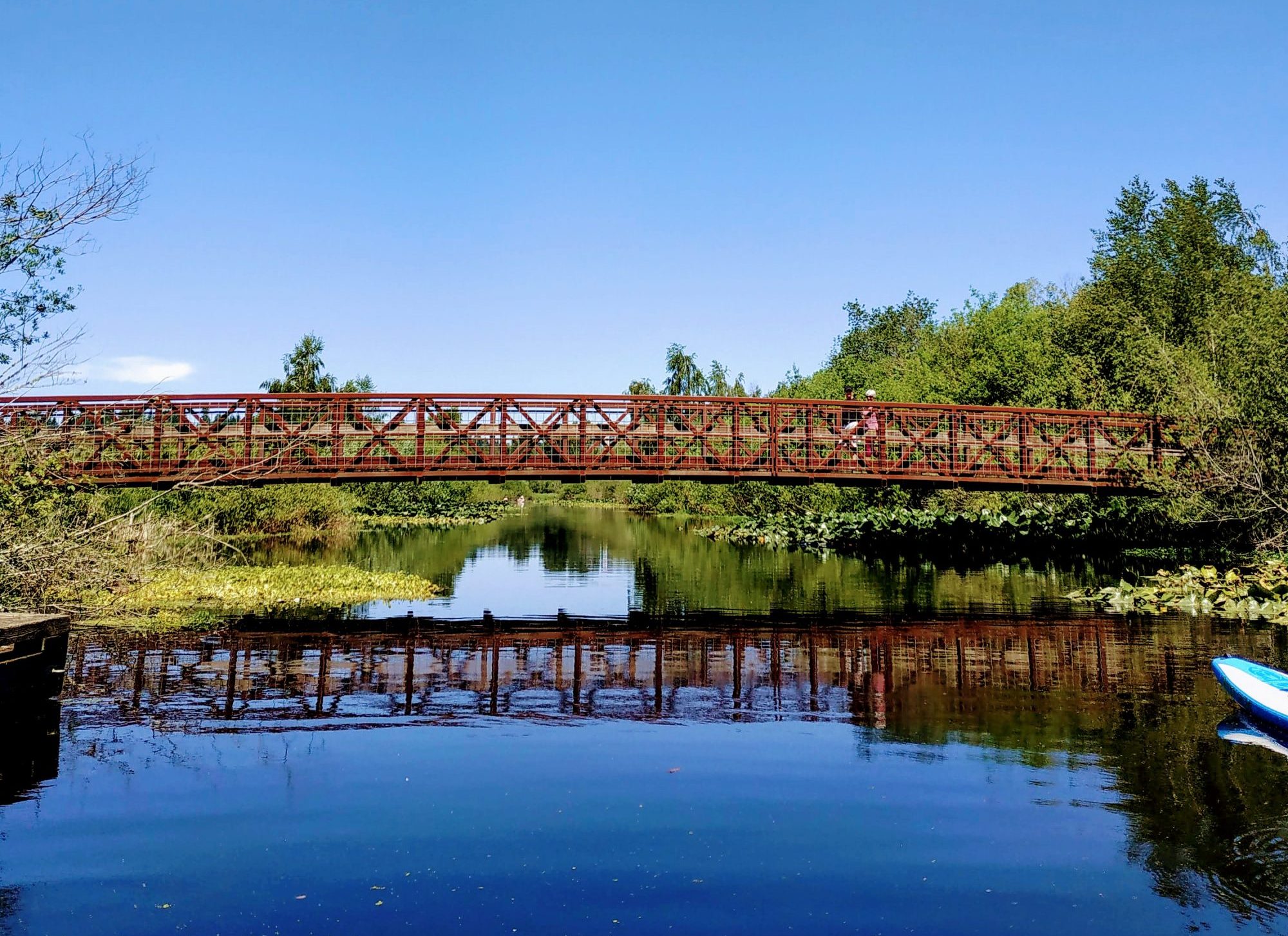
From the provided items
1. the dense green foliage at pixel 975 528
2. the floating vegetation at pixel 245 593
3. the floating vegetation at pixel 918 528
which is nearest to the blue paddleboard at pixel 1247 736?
the floating vegetation at pixel 245 593

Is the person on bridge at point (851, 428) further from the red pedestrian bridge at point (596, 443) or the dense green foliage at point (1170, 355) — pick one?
the dense green foliage at point (1170, 355)

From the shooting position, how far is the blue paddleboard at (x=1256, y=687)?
10.7 meters

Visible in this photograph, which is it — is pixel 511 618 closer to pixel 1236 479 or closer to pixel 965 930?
pixel 965 930

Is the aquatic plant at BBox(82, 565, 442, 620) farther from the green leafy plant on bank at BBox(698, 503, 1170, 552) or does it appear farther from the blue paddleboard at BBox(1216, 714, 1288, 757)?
the green leafy plant on bank at BBox(698, 503, 1170, 552)

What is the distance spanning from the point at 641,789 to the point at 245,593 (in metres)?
16.8

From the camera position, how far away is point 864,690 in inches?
545

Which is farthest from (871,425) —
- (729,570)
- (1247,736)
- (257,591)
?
(1247,736)

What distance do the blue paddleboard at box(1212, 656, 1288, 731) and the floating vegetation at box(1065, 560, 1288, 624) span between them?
1012 cm

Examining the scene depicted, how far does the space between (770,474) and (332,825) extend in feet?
80.4

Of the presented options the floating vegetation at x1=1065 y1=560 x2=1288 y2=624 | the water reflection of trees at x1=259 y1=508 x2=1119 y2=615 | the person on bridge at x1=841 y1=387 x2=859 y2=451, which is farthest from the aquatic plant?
the floating vegetation at x1=1065 y1=560 x2=1288 y2=624

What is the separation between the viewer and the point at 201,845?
301 inches

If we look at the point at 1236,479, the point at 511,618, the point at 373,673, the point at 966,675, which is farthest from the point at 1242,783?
the point at 1236,479

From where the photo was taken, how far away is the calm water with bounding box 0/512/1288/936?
6.58 m

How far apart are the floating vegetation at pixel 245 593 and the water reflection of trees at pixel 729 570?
2.85 m
